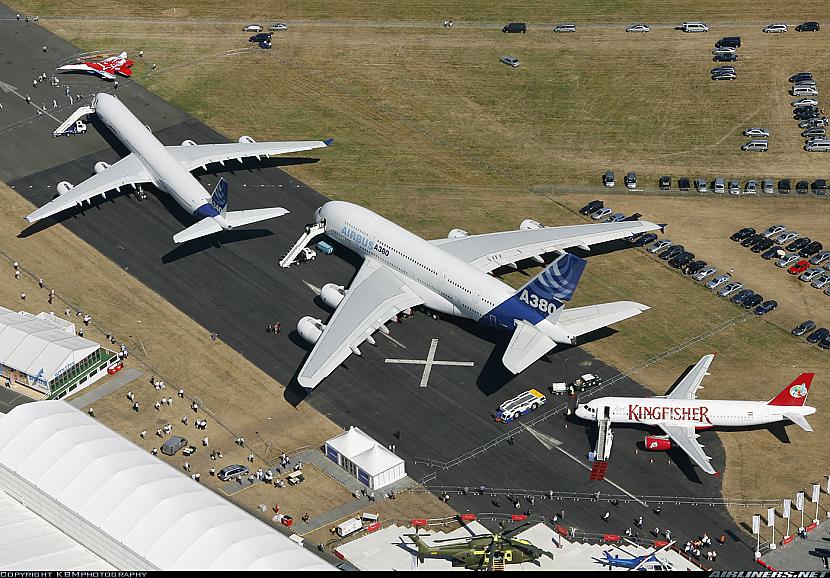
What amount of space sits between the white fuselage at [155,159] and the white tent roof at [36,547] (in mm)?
61055

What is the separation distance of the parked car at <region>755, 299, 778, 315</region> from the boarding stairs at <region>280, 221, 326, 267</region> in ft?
175

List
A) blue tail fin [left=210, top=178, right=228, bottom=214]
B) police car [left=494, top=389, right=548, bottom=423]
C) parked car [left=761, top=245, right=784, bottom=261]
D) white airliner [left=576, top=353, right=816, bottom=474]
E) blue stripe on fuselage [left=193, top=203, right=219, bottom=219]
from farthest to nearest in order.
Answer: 1. parked car [left=761, top=245, right=784, bottom=261]
2. blue stripe on fuselage [left=193, top=203, right=219, bottom=219]
3. blue tail fin [left=210, top=178, right=228, bottom=214]
4. police car [left=494, top=389, right=548, bottom=423]
5. white airliner [left=576, top=353, right=816, bottom=474]

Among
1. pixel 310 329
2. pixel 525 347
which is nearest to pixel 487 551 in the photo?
pixel 525 347

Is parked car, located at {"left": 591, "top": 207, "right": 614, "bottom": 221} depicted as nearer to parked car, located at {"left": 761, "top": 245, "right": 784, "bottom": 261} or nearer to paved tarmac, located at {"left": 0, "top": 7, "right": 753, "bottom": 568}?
parked car, located at {"left": 761, "top": 245, "right": 784, "bottom": 261}

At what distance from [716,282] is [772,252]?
37.2 feet

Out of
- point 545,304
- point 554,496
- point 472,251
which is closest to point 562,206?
point 472,251

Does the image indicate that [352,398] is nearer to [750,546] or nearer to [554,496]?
[554,496]

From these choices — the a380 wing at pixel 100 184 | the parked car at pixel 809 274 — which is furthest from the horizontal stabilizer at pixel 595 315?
the a380 wing at pixel 100 184

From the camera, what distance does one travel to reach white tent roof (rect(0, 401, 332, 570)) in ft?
377

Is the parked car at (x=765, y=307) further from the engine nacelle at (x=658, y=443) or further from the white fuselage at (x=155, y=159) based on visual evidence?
the white fuselage at (x=155, y=159)

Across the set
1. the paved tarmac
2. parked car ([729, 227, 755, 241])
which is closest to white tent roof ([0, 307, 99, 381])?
the paved tarmac

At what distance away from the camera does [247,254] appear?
582ft

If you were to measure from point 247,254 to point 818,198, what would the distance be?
76.6 m

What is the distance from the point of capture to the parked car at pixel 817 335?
6319 inches
